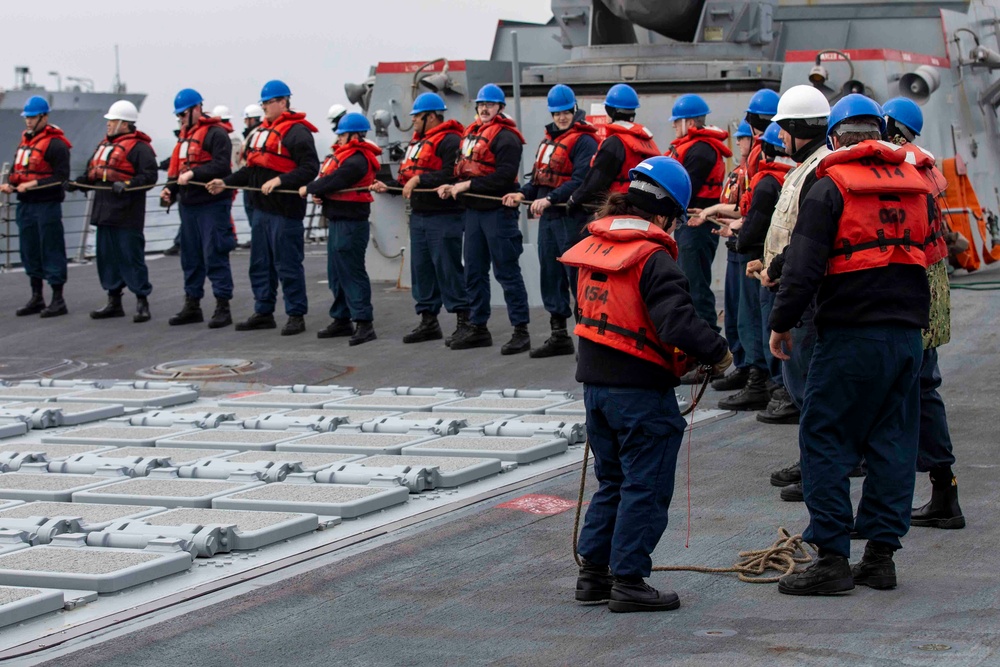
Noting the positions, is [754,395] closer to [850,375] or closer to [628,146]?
[628,146]

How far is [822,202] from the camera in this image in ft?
15.6

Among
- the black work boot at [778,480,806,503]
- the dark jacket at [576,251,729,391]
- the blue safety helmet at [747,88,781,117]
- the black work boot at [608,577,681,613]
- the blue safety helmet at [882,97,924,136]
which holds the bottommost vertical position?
the black work boot at [778,480,806,503]

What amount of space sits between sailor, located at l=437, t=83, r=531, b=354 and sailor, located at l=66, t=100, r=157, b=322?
134 inches

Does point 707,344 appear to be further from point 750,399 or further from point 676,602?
point 750,399

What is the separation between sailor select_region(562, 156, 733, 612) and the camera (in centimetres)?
460

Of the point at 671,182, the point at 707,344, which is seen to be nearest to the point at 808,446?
the point at 707,344

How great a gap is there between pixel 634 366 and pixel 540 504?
168cm

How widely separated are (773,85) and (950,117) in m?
1.73

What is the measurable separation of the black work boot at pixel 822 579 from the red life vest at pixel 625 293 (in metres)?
0.79

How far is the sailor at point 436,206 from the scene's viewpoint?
11.2m

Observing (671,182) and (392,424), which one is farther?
(392,424)

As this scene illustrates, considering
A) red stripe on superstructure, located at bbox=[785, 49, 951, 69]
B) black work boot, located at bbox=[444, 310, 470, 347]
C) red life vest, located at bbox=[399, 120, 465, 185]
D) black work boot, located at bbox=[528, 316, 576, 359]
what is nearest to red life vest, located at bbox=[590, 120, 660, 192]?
black work boot, located at bbox=[528, 316, 576, 359]

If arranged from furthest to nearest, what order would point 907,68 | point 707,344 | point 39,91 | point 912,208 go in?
point 39,91 < point 907,68 < point 912,208 < point 707,344

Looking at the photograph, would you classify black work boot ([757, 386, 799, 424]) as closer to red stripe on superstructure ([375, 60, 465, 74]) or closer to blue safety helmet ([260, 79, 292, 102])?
blue safety helmet ([260, 79, 292, 102])
